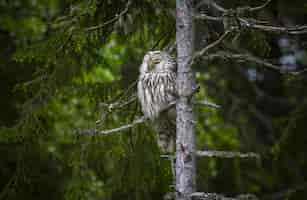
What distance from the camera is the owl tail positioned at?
4.33m

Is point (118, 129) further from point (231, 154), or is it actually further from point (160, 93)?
point (231, 154)

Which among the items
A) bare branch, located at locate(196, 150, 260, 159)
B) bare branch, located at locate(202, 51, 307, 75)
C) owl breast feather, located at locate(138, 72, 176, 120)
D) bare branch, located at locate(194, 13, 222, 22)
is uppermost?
bare branch, located at locate(194, 13, 222, 22)

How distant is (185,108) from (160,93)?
0.36 meters

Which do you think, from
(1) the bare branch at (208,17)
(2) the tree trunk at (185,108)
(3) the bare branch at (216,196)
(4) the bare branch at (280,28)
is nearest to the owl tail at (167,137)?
(2) the tree trunk at (185,108)

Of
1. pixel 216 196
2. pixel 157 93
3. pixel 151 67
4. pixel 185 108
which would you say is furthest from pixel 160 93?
pixel 216 196

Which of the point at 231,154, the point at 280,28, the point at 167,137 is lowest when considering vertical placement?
the point at 231,154

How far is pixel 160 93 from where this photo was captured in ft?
13.7

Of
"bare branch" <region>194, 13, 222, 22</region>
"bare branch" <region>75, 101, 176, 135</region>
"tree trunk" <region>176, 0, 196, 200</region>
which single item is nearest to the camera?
"bare branch" <region>194, 13, 222, 22</region>

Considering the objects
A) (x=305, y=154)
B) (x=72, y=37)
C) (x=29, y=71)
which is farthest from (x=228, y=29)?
(x=305, y=154)

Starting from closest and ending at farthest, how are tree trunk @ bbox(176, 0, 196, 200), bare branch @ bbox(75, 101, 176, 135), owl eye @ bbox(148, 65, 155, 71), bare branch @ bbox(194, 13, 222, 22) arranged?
bare branch @ bbox(194, 13, 222, 22) < tree trunk @ bbox(176, 0, 196, 200) < bare branch @ bbox(75, 101, 176, 135) < owl eye @ bbox(148, 65, 155, 71)

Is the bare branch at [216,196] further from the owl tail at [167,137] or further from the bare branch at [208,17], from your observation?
the bare branch at [208,17]

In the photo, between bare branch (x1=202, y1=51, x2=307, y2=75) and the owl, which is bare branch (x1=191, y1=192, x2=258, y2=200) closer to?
the owl

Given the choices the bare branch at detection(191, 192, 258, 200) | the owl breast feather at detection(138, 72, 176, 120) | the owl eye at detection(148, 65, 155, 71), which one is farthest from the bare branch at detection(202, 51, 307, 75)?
the bare branch at detection(191, 192, 258, 200)

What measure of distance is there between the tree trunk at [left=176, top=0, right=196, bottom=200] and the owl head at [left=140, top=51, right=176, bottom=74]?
0.95 ft
